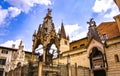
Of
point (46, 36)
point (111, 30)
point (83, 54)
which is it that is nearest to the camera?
point (46, 36)

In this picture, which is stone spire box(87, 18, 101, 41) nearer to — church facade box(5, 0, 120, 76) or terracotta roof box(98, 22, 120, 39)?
church facade box(5, 0, 120, 76)

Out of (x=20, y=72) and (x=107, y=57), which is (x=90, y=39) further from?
(x=20, y=72)

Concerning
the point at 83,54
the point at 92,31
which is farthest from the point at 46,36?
the point at 83,54

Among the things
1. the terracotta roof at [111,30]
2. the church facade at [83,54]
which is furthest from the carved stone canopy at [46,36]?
the terracotta roof at [111,30]

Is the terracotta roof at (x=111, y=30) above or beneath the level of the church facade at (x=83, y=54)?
above

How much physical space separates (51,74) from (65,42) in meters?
31.6

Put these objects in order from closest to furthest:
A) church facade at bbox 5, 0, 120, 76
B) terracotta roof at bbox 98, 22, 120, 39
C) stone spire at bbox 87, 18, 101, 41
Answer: church facade at bbox 5, 0, 120, 76, terracotta roof at bbox 98, 22, 120, 39, stone spire at bbox 87, 18, 101, 41

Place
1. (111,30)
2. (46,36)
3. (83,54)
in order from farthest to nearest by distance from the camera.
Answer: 1. (83,54)
2. (111,30)
3. (46,36)

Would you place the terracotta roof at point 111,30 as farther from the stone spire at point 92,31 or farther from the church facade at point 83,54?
the stone spire at point 92,31

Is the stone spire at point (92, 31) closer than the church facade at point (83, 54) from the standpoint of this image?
No

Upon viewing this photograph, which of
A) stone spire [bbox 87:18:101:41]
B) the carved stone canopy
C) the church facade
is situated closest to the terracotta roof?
the church facade

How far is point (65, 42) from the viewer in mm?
46125

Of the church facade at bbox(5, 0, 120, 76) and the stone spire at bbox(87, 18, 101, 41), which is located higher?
the stone spire at bbox(87, 18, 101, 41)

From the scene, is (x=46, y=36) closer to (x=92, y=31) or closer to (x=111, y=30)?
(x=92, y=31)
